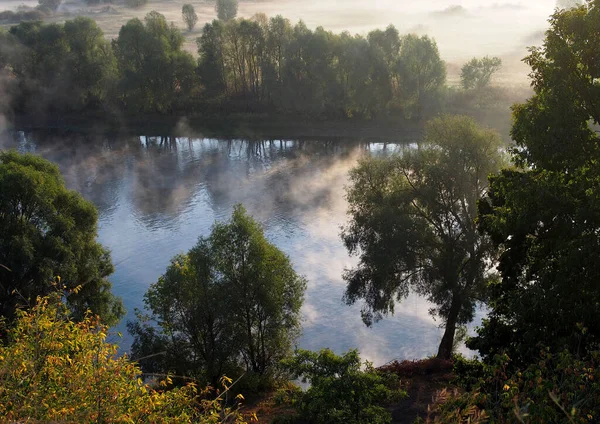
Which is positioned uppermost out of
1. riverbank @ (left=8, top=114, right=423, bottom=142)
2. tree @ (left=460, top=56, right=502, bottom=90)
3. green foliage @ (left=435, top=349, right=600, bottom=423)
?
tree @ (left=460, top=56, right=502, bottom=90)

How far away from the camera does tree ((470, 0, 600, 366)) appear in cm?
1495

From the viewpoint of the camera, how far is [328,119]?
3061 inches

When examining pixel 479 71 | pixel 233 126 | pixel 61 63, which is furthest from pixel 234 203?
pixel 61 63

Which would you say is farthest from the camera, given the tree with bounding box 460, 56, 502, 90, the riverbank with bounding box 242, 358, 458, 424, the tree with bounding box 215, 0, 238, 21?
the tree with bounding box 215, 0, 238, 21

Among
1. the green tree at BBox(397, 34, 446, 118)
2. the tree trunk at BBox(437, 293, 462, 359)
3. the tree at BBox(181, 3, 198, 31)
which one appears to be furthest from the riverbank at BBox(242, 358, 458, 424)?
the tree at BBox(181, 3, 198, 31)

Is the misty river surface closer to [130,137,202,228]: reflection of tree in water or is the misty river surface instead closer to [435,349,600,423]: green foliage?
[130,137,202,228]: reflection of tree in water

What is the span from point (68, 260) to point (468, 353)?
2055cm

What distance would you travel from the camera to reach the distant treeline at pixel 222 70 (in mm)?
73250

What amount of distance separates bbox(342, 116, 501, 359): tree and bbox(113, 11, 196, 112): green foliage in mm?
55804

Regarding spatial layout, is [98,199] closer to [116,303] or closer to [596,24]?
[116,303]

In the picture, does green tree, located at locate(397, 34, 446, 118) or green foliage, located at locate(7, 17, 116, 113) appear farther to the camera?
green foliage, located at locate(7, 17, 116, 113)

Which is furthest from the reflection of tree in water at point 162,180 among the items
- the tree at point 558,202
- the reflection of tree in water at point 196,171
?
the tree at point 558,202

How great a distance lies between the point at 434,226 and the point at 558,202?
15.0m

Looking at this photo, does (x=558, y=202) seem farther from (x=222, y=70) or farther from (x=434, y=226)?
(x=222, y=70)
